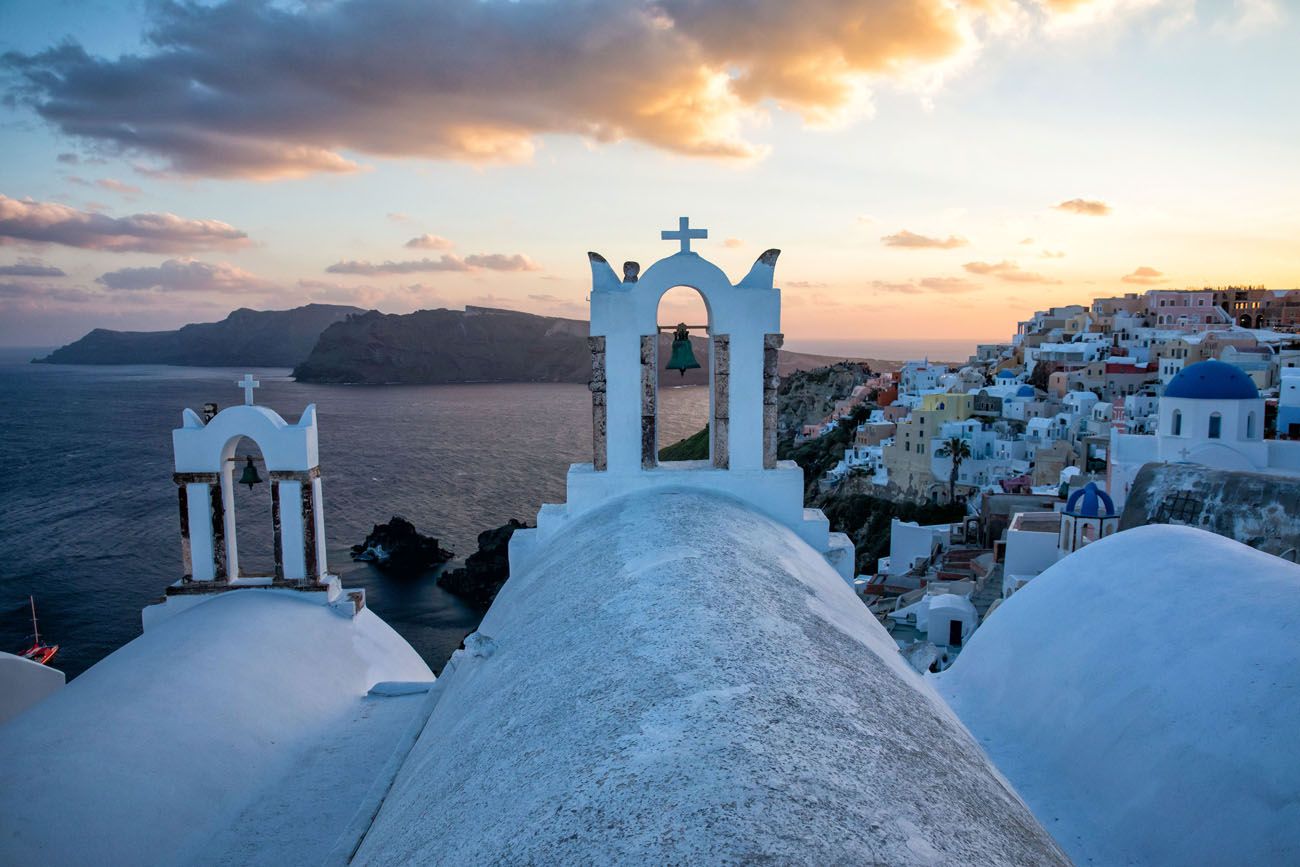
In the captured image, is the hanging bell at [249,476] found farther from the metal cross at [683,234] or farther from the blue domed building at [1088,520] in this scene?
the blue domed building at [1088,520]

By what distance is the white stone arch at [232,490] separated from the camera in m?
6.99

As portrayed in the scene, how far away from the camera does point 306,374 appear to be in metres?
155

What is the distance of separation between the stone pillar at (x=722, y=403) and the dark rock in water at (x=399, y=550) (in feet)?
107

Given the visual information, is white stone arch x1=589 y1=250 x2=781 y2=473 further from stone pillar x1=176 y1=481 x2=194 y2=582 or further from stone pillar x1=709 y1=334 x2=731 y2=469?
stone pillar x1=176 y1=481 x2=194 y2=582

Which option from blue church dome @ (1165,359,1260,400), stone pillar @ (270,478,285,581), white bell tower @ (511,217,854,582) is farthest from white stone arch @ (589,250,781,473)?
blue church dome @ (1165,359,1260,400)

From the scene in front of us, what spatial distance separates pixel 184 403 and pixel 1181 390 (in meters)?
113

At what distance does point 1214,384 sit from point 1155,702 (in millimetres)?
19893

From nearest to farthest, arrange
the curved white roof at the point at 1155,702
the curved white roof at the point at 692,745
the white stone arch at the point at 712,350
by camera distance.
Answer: the curved white roof at the point at 692,745 → the curved white roof at the point at 1155,702 → the white stone arch at the point at 712,350

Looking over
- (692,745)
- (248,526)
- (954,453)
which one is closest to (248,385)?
(692,745)

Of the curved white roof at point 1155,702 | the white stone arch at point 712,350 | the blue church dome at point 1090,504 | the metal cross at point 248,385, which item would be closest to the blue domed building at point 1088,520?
the blue church dome at point 1090,504

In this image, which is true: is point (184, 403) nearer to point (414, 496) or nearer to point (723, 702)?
point (414, 496)

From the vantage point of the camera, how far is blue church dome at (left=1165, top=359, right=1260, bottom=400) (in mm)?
20500

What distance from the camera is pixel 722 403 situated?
6406mm

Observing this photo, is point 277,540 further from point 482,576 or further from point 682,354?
point 482,576
